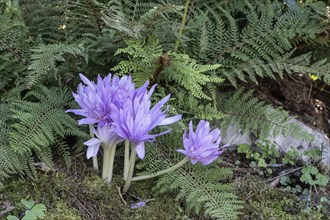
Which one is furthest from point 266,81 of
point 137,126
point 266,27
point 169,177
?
point 137,126

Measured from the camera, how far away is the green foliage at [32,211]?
2.09m

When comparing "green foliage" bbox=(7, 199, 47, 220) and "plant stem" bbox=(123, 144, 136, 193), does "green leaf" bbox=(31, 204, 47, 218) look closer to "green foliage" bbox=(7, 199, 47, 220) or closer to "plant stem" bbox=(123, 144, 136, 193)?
"green foliage" bbox=(7, 199, 47, 220)

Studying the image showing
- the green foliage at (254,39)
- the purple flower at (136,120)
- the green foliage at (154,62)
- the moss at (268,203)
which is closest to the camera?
the purple flower at (136,120)

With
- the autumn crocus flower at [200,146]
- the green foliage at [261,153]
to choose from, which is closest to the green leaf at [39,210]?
the autumn crocus flower at [200,146]

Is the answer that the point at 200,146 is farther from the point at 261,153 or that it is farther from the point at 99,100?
the point at 261,153

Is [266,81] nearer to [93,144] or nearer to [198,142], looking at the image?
[198,142]

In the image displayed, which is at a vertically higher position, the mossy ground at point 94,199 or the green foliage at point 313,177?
the mossy ground at point 94,199

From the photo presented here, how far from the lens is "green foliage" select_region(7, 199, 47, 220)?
2092 millimetres

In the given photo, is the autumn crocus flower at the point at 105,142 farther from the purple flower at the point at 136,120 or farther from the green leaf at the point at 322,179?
the green leaf at the point at 322,179

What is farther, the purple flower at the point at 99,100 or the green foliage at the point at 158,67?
the green foliage at the point at 158,67

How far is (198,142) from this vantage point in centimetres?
220

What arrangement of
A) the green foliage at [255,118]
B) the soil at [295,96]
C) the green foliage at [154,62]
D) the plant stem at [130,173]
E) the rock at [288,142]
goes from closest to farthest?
the plant stem at [130,173]
the green foliage at [154,62]
the green foliage at [255,118]
the rock at [288,142]
the soil at [295,96]

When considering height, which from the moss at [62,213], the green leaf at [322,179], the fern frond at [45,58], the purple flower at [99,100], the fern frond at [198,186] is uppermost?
the fern frond at [45,58]

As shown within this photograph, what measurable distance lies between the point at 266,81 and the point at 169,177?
4.86ft
